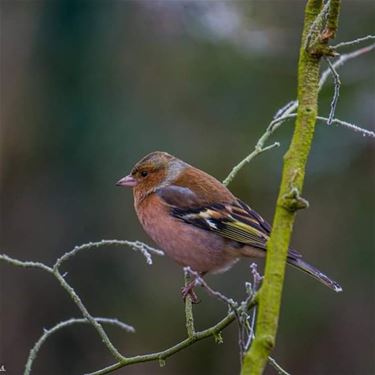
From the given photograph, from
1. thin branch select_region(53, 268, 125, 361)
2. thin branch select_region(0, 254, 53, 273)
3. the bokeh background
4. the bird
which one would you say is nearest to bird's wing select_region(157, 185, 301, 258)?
the bird

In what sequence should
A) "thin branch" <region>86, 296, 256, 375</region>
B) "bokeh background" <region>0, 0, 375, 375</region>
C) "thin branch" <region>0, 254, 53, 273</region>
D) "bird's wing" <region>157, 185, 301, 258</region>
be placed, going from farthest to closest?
"bokeh background" <region>0, 0, 375, 375</region>, "bird's wing" <region>157, 185, 301, 258</region>, "thin branch" <region>86, 296, 256, 375</region>, "thin branch" <region>0, 254, 53, 273</region>

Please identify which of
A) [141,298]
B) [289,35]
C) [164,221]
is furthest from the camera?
[141,298]

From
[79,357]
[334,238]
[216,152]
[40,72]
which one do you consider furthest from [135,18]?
[79,357]

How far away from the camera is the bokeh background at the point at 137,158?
9.29 meters

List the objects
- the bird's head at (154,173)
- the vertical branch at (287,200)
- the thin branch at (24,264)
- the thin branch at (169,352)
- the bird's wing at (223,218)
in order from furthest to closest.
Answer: the bird's head at (154,173)
the bird's wing at (223,218)
the thin branch at (169,352)
the thin branch at (24,264)
the vertical branch at (287,200)

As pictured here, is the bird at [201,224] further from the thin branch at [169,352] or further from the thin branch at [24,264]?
the thin branch at [24,264]

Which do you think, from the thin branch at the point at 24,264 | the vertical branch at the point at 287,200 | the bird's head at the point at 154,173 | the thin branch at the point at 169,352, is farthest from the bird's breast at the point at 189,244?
the vertical branch at the point at 287,200

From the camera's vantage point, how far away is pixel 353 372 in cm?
980

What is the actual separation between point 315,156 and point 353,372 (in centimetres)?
285

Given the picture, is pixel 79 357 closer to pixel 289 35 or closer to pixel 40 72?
pixel 40 72

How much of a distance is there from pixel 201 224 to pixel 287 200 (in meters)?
2.42

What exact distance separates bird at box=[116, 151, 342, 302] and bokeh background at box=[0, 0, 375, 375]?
435 centimetres

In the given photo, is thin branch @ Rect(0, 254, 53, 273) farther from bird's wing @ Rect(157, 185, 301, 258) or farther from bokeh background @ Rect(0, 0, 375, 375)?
bokeh background @ Rect(0, 0, 375, 375)

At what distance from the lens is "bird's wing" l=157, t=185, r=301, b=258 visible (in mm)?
4414
